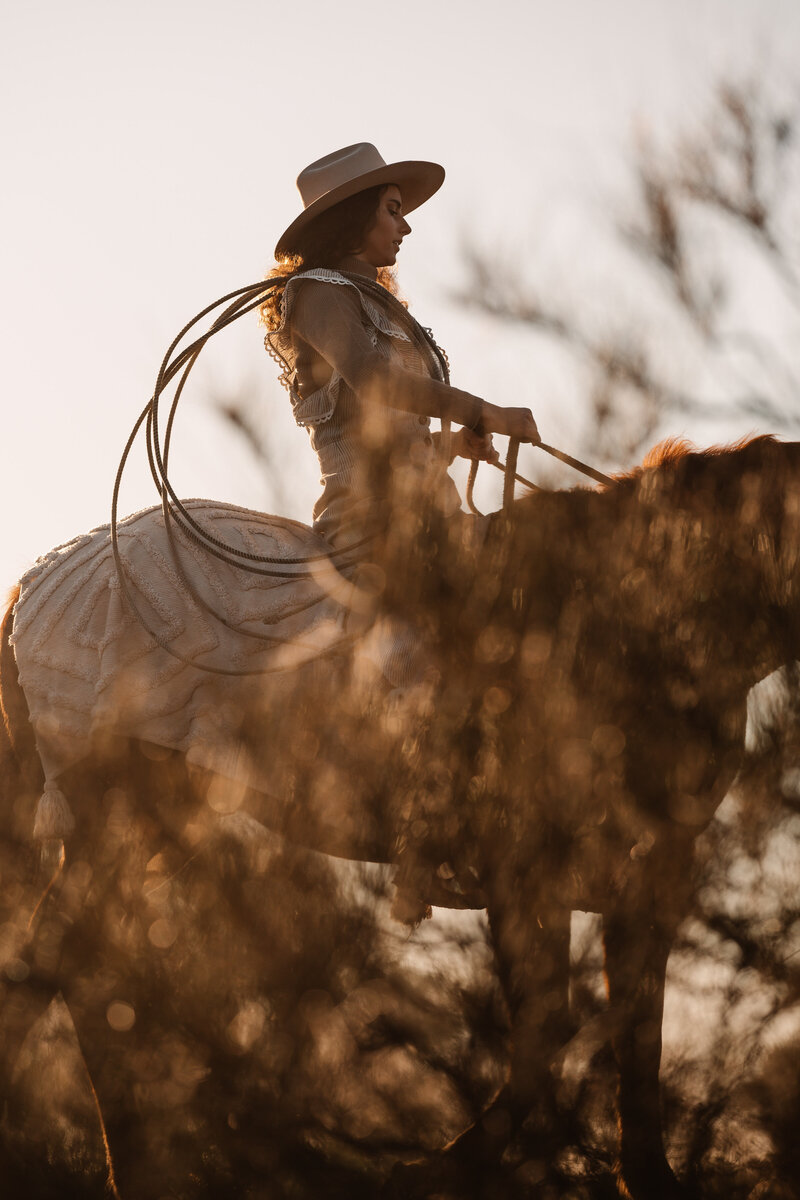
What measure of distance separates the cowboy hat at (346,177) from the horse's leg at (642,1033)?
199 centimetres

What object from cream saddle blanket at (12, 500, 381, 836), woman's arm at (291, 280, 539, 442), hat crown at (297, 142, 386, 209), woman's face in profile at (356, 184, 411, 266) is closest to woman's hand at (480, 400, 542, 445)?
woman's arm at (291, 280, 539, 442)

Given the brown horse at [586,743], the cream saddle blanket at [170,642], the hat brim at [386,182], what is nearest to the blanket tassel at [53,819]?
the cream saddle blanket at [170,642]

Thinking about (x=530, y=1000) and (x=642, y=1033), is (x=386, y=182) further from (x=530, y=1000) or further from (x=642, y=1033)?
(x=642, y=1033)

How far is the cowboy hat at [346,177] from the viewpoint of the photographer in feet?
10.5

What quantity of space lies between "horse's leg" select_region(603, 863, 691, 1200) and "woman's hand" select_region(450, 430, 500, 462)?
119cm

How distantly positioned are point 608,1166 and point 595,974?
396 mm

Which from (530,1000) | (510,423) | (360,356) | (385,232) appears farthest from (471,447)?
(530,1000)

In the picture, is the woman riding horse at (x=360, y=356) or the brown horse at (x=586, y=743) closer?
the brown horse at (x=586, y=743)

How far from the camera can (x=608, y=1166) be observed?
8.28ft

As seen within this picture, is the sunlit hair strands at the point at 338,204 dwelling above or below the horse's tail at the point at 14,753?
above

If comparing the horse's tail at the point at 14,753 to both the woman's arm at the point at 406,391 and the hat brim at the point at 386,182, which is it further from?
the hat brim at the point at 386,182

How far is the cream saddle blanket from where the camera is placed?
9.63 feet

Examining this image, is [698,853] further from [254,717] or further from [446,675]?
[254,717]

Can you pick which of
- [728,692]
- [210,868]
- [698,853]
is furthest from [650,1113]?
[210,868]
